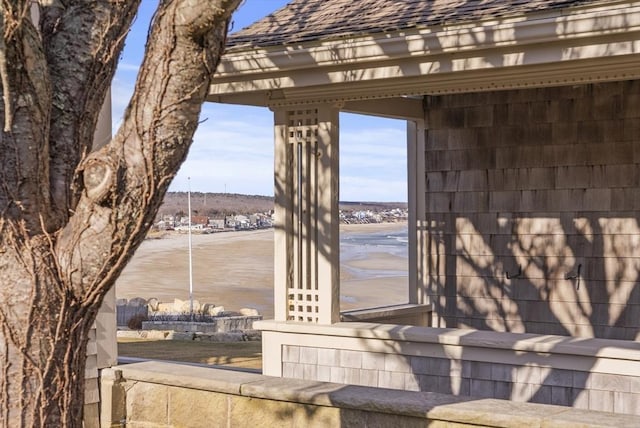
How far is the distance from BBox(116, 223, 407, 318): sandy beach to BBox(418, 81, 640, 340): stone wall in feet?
63.6

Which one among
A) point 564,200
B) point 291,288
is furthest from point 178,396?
point 564,200

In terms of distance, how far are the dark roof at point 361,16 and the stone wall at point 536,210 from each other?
84.8 inches

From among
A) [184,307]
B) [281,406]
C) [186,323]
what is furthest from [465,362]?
[184,307]

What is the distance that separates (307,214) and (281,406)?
335 cm

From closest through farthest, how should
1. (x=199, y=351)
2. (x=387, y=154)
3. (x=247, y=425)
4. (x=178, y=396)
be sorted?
(x=247, y=425)
(x=178, y=396)
(x=199, y=351)
(x=387, y=154)

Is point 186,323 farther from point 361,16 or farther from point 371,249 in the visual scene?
point 371,249

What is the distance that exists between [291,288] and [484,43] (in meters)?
3.12

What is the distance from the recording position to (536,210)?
1047cm

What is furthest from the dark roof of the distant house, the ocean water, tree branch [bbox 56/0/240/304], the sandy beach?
the distant house

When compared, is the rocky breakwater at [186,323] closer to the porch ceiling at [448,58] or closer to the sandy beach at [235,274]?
the sandy beach at [235,274]

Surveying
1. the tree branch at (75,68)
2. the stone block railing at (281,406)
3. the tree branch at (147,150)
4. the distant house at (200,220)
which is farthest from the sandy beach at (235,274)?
the tree branch at (147,150)

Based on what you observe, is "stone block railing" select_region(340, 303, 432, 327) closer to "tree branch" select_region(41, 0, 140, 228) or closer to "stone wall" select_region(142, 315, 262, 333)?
"tree branch" select_region(41, 0, 140, 228)

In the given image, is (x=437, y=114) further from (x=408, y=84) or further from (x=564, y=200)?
(x=408, y=84)

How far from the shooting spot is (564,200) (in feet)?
33.7
